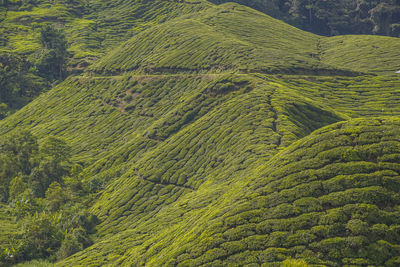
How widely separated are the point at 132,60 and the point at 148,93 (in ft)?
96.1

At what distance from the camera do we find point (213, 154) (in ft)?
253

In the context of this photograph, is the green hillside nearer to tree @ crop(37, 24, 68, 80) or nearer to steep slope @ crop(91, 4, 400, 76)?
steep slope @ crop(91, 4, 400, 76)

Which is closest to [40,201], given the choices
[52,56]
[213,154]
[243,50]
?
[213,154]

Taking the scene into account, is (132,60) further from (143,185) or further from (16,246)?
(16,246)

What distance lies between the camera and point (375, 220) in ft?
97.9

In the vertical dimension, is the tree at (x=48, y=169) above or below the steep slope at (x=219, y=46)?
below

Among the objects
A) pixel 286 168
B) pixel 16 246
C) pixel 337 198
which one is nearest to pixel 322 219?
pixel 337 198

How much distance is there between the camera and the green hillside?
32.3m

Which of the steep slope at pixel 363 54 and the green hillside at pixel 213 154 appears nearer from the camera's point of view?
the green hillside at pixel 213 154

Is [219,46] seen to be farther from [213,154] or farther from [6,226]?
[6,226]

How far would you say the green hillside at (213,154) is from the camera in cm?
3228

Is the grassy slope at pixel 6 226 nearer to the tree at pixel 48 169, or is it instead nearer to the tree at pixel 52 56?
the tree at pixel 48 169

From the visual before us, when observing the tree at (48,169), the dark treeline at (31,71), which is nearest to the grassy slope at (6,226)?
the tree at (48,169)

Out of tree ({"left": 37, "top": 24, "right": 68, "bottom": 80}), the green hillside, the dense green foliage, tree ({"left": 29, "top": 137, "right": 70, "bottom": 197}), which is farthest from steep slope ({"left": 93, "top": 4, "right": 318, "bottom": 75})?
the dense green foliage
